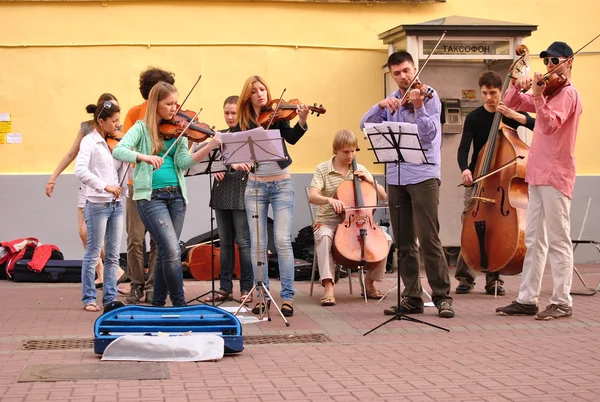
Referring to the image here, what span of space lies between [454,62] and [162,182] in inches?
230

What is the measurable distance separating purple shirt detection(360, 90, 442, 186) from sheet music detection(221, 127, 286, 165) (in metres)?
0.86

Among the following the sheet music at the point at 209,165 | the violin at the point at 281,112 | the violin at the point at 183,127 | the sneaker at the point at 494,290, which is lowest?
the sneaker at the point at 494,290

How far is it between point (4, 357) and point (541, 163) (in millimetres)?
4284

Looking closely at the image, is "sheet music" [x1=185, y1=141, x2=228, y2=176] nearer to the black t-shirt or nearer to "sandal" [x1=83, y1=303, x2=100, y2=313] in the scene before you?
"sandal" [x1=83, y1=303, x2=100, y2=313]

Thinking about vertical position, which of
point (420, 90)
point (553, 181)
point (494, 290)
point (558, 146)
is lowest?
point (494, 290)

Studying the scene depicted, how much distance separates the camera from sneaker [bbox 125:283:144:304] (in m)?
9.13

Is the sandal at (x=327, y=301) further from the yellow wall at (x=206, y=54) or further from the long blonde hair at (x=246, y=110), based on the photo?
the yellow wall at (x=206, y=54)

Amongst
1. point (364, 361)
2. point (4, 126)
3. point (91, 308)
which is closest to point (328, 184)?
point (91, 308)

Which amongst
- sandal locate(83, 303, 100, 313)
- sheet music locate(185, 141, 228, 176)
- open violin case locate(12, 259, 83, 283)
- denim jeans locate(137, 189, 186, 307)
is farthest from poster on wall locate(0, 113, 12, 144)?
denim jeans locate(137, 189, 186, 307)

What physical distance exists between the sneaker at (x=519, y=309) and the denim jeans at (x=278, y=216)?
1785mm

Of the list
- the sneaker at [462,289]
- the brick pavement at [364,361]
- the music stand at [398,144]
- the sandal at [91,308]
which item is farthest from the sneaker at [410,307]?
the sandal at [91,308]

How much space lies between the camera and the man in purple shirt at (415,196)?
314 inches

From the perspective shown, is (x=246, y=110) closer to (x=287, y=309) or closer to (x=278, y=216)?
(x=278, y=216)

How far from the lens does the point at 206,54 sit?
1223cm
